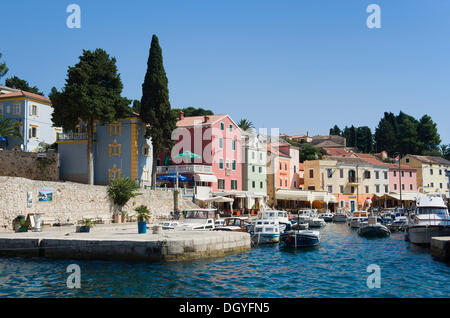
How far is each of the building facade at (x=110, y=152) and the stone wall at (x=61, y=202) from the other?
7.01 m

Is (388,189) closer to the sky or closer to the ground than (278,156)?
closer to the ground

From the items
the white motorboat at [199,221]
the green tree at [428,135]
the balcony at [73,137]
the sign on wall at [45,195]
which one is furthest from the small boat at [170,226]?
the green tree at [428,135]

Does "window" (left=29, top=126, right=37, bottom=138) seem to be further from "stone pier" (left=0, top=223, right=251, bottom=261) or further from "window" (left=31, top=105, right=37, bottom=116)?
"stone pier" (left=0, top=223, right=251, bottom=261)

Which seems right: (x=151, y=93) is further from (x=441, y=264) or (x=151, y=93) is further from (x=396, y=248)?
(x=441, y=264)

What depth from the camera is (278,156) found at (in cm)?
7075

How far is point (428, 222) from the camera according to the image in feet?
105


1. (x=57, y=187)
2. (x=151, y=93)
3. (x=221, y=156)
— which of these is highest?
(x=151, y=93)

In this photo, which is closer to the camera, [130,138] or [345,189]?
[130,138]

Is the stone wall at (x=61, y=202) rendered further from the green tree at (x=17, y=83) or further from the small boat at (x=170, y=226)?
the green tree at (x=17, y=83)

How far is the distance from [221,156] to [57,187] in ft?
88.3

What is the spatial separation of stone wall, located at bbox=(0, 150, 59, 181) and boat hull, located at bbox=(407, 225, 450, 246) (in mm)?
36940
